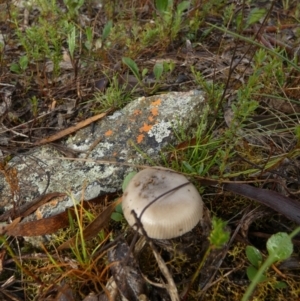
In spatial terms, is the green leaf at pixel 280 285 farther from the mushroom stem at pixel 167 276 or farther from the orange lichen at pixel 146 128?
the orange lichen at pixel 146 128

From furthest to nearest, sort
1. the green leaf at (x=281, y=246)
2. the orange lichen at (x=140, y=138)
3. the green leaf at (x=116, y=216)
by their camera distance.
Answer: the orange lichen at (x=140, y=138) → the green leaf at (x=116, y=216) → the green leaf at (x=281, y=246)

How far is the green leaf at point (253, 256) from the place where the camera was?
1.49 meters

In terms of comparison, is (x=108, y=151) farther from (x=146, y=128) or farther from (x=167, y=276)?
(x=167, y=276)

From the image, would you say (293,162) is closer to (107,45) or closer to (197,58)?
(197,58)

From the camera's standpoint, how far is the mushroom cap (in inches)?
56.3

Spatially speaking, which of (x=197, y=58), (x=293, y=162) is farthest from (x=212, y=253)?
(x=197, y=58)

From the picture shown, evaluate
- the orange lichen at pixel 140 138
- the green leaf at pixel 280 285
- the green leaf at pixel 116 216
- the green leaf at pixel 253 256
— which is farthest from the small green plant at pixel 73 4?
the green leaf at pixel 280 285

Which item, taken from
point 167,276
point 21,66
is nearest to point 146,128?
point 167,276

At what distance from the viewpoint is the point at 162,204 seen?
147cm

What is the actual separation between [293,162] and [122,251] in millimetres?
950

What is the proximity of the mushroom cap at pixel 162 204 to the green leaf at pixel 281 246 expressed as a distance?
29 cm

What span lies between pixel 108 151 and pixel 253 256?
0.94m

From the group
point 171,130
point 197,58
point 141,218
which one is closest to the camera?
point 141,218

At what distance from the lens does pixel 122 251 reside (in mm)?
1638
